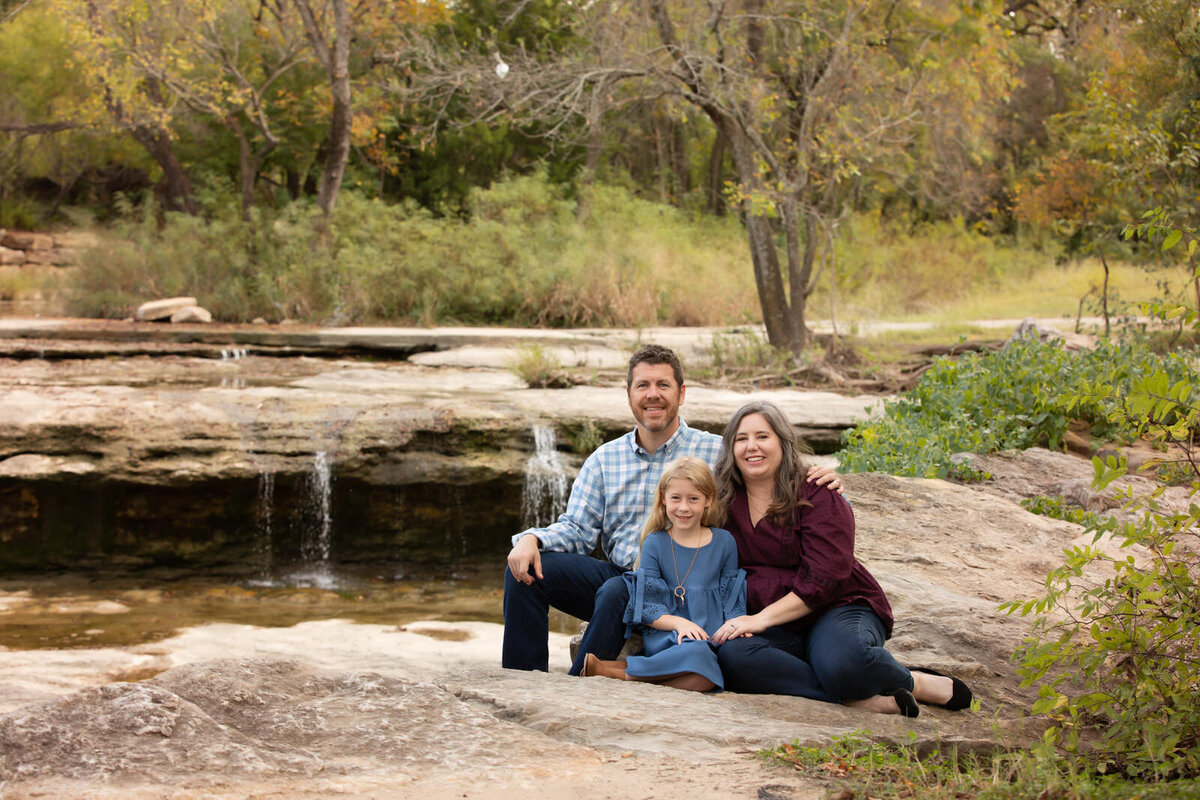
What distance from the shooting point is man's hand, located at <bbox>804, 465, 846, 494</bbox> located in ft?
11.8

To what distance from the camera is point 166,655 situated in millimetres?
5629

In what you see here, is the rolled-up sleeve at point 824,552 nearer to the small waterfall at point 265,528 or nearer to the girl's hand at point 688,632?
the girl's hand at point 688,632

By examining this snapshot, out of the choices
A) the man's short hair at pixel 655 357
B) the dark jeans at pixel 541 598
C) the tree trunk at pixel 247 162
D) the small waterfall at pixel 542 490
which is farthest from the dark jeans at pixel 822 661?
the tree trunk at pixel 247 162

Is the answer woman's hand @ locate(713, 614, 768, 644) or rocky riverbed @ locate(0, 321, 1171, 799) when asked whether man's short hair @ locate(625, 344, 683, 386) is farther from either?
rocky riverbed @ locate(0, 321, 1171, 799)

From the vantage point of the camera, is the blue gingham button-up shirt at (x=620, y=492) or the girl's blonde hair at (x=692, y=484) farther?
the blue gingham button-up shirt at (x=620, y=492)

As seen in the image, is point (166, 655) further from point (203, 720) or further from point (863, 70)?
point (863, 70)

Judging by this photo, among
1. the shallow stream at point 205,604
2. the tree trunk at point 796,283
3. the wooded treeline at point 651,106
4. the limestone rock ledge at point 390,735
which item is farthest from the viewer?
the tree trunk at point 796,283

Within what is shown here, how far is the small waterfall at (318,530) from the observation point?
295 inches

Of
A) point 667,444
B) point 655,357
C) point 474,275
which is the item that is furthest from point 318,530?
point 474,275

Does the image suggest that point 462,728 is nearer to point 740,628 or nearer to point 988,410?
point 740,628

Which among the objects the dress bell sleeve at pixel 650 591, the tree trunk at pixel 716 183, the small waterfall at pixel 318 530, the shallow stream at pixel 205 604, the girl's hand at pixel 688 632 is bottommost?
the shallow stream at pixel 205 604

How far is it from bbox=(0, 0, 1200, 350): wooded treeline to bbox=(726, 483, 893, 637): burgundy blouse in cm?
591

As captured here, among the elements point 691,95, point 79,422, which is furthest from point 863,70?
point 79,422

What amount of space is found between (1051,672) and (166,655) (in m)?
4.44
